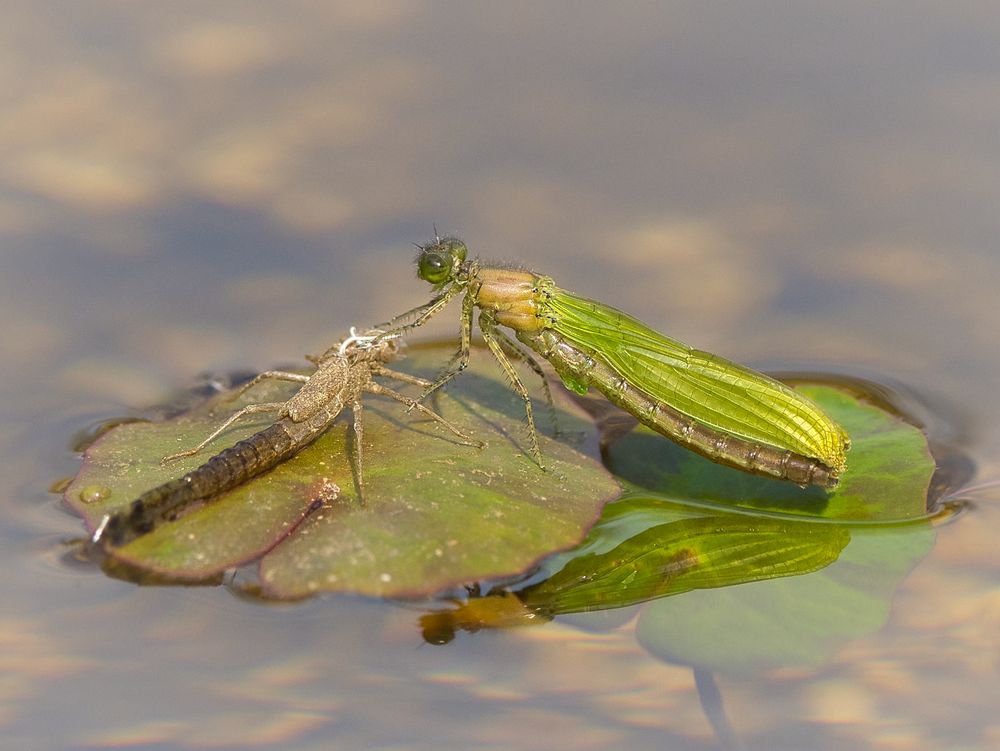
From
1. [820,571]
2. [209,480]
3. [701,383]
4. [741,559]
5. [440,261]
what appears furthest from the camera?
[440,261]

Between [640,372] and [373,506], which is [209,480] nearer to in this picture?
[373,506]

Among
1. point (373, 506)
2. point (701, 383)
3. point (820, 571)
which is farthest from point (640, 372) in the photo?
point (373, 506)

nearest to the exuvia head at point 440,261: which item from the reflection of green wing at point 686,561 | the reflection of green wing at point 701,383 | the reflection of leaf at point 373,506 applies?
the reflection of green wing at point 701,383

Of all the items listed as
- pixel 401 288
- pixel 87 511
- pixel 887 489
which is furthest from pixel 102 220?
pixel 887 489

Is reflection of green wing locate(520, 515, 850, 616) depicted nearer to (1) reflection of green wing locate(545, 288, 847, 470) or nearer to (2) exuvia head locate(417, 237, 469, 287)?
(1) reflection of green wing locate(545, 288, 847, 470)

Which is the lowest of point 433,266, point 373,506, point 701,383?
point 373,506

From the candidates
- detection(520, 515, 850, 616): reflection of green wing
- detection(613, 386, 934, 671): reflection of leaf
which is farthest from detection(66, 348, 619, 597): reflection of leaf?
detection(613, 386, 934, 671): reflection of leaf
